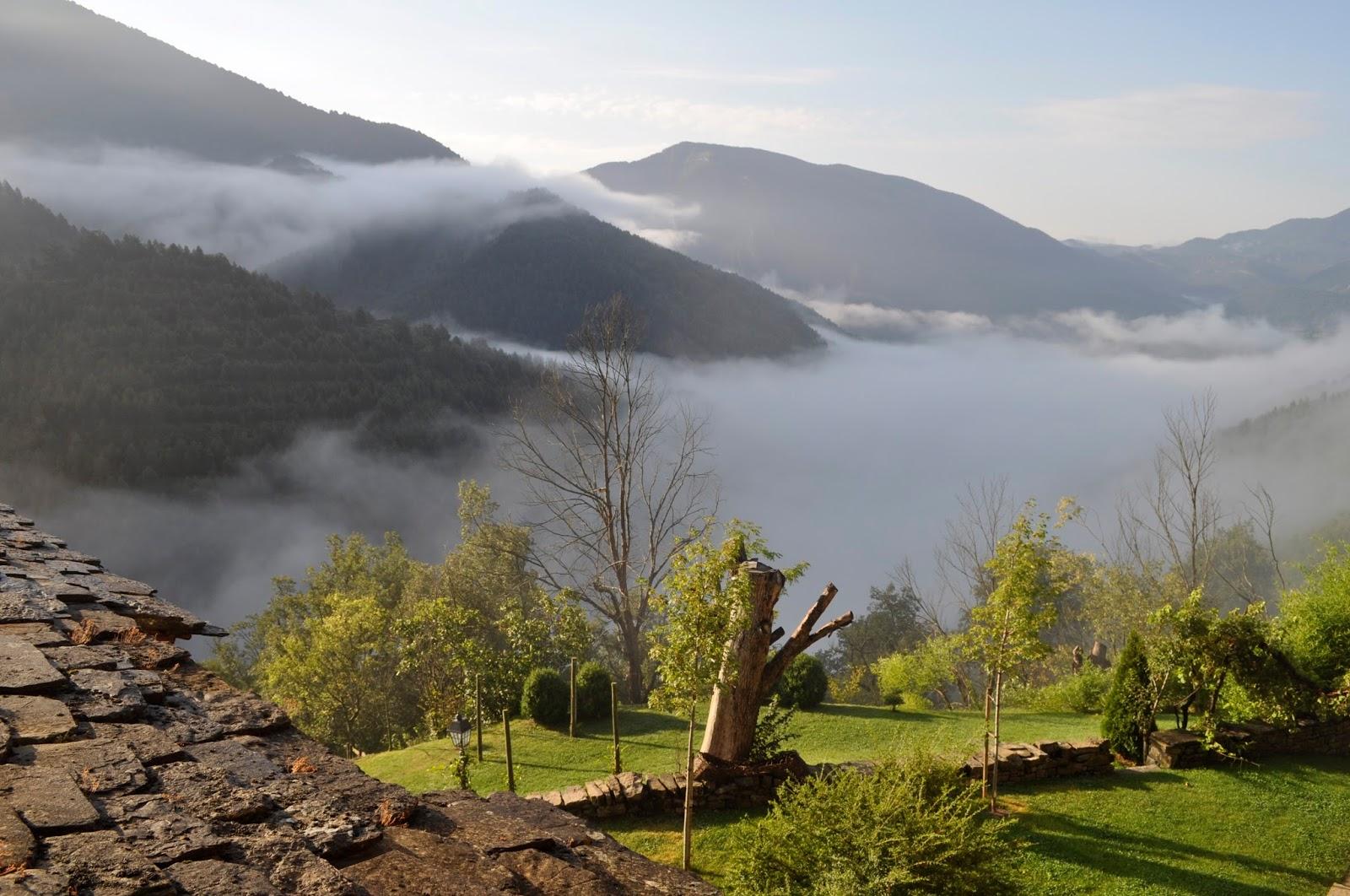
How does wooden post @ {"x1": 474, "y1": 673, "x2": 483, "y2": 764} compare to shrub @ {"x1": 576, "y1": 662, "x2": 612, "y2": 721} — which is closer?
wooden post @ {"x1": 474, "y1": 673, "x2": 483, "y2": 764}

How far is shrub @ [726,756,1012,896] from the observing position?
306 inches

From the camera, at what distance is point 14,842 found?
2.55m

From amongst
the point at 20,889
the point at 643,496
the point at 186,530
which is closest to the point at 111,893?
the point at 20,889

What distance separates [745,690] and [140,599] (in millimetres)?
9528

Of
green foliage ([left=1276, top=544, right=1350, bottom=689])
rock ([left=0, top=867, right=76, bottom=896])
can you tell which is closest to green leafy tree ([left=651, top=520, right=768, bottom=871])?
rock ([left=0, top=867, right=76, bottom=896])

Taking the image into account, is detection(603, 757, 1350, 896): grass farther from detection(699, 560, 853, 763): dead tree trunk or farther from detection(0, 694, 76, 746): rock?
detection(0, 694, 76, 746): rock

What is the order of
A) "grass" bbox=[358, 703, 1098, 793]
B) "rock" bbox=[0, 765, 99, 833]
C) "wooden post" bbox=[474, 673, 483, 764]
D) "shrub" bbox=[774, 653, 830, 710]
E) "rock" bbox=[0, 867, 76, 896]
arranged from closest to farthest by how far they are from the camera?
1. "rock" bbox=[0, 867, 76, 896]
2. "rock" bbox=[0, 765, 99, 833]
3. "wooden post" bbox=[474, 673, 483, 764]
4. "grass" bbox=[358, 703, 1098, 793]
5. "shrub" bbox=[774, 653, 830, 710]

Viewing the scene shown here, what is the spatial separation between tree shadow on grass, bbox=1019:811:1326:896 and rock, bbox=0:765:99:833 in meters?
11.0

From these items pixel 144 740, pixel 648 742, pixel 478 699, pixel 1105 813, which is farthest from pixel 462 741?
pixel 144 740

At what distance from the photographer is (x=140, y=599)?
6.21 m

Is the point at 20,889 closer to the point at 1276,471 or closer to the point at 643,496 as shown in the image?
the point at 643,496

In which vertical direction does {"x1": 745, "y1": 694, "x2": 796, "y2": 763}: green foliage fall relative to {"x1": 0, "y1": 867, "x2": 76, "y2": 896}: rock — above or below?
below

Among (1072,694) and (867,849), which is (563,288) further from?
(867,849)

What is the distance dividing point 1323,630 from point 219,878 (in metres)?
21.0
